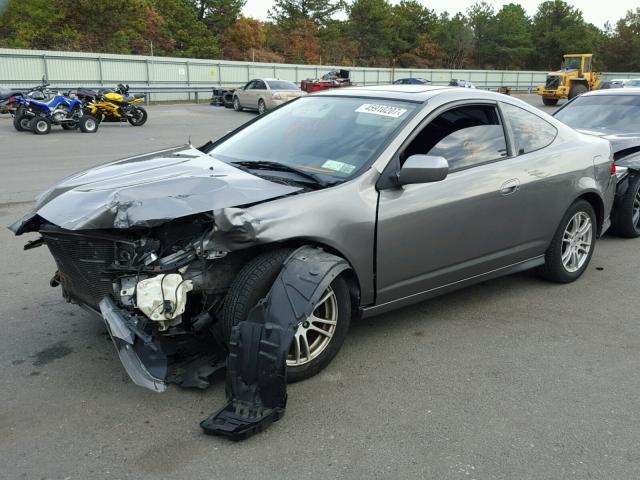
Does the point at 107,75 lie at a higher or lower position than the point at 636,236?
higher

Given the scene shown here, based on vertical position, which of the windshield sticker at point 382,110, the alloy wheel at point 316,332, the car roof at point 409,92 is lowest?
the alloy wheel at point 316,332

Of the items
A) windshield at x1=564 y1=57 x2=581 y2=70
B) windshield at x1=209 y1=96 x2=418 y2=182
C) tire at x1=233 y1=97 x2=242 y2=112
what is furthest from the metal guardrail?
windshield at x1=209 y1=96 x2=418 y2=182

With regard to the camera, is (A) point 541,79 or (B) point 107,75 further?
(A) point 541,79

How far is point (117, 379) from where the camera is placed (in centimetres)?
353

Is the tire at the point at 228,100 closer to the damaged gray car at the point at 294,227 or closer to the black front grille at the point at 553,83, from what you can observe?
the black front grille at the point at 553,83

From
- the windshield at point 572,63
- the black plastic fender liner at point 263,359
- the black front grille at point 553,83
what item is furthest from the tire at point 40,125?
the windshield at point 572,63

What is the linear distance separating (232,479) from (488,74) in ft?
181

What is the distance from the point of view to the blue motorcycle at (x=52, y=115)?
16250 mm

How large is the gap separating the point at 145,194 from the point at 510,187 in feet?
8.54

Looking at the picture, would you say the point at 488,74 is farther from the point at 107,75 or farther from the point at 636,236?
the point at 636,236

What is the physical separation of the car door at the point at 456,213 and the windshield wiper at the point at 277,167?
0.41m

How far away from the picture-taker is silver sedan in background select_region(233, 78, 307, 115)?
25.7 meters

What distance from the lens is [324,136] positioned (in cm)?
422

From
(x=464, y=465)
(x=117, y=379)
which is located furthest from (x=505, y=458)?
(x=117, y=379)
